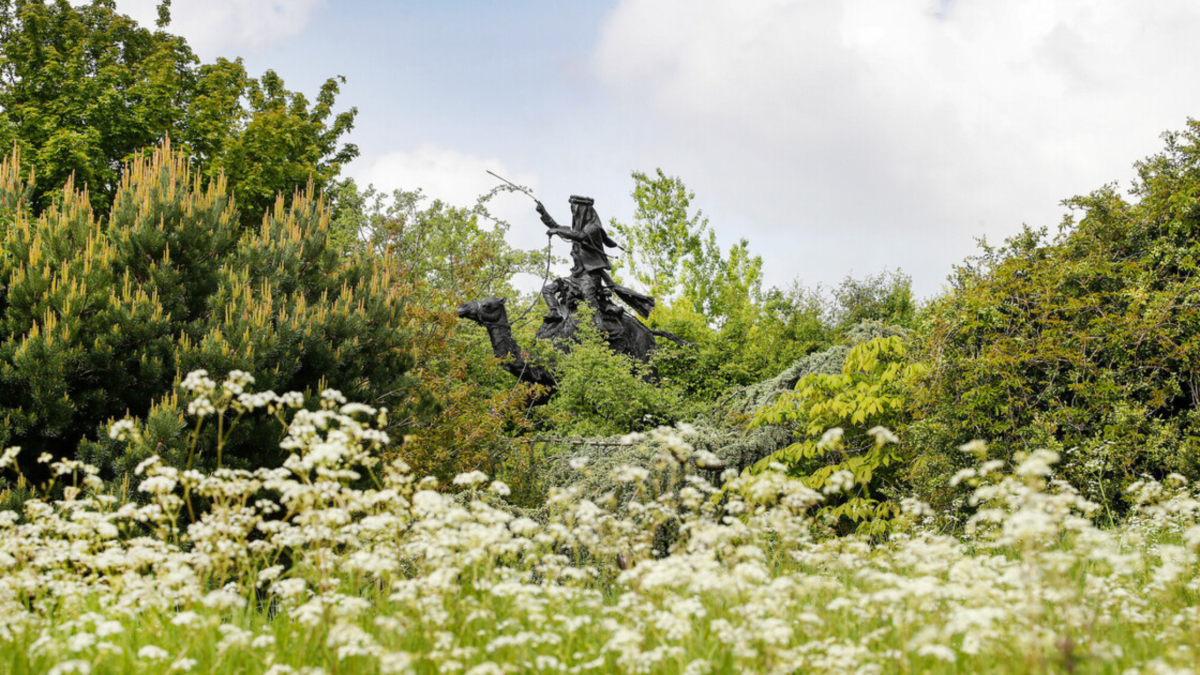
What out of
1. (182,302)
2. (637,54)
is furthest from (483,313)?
(182,302)

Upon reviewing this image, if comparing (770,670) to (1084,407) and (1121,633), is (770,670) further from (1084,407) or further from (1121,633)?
(1084,407)

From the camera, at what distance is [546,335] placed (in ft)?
60.7

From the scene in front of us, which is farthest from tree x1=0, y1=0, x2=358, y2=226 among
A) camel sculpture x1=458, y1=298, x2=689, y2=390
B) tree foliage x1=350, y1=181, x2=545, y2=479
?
camel sculpture x1=458, y1=298, x2=689, y2=390

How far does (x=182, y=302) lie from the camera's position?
Result: 7.71m

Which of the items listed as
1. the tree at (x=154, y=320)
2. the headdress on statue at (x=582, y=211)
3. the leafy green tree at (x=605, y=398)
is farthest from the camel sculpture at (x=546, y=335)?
the tree at (x=154, y=320)

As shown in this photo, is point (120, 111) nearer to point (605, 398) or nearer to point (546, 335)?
point (546, 335)

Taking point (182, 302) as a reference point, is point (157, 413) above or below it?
below

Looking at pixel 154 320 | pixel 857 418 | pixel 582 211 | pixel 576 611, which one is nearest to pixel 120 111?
pixel 582 211

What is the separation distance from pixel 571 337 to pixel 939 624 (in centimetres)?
1471

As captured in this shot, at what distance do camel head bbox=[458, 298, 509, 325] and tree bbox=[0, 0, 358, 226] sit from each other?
8.80 meters

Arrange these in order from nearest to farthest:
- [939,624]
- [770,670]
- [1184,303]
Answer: [770,670], [939,624], [1184,303]

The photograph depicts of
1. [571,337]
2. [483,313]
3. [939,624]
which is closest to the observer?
[939,624]

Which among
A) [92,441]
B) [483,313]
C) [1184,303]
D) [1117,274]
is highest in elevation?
[483,313]

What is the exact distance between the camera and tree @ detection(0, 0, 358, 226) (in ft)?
65.2
